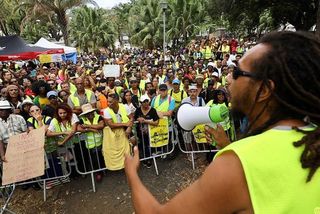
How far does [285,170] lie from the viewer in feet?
2.93

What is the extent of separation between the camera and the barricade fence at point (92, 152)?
16.4 ft

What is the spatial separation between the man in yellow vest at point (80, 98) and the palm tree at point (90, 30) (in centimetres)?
2635

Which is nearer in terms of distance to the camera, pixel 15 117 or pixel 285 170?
pixel 285 170

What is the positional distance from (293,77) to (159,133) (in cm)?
448

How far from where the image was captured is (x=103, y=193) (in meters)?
4.93

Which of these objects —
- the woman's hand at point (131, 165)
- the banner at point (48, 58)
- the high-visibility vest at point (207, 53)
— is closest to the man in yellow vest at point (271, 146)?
the woman's hand at point (131, 165)

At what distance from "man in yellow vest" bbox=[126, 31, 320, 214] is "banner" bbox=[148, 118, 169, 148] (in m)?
4.22

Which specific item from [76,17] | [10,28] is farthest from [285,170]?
[10,28]

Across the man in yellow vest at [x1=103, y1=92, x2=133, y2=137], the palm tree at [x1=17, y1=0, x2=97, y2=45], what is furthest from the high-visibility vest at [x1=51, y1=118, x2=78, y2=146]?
the palm tree at [x1=17, y1=0, x2=97, y2=45]

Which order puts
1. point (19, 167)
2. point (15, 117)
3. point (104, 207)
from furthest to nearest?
point (15, 117)
point (104, 207)
point (19, 167)

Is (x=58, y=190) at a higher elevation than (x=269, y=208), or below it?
below

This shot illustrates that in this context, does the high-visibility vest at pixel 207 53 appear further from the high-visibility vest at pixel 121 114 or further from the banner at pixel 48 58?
the high-visibility vest at pixel 121 114

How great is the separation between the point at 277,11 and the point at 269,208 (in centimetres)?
2087

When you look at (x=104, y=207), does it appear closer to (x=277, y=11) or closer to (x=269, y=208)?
(x=269, y=208)
